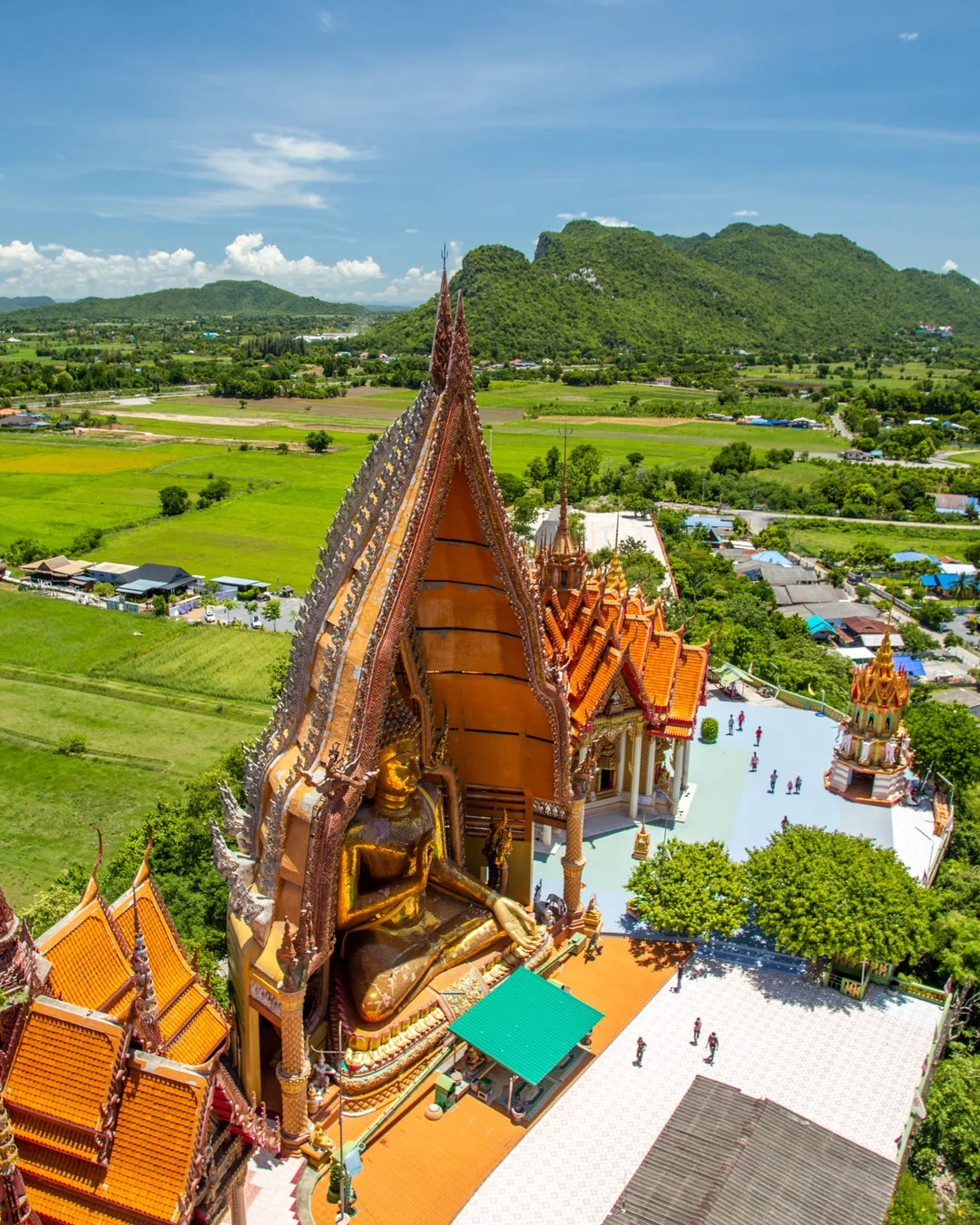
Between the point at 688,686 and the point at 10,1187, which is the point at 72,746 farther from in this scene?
the point at 10,1187

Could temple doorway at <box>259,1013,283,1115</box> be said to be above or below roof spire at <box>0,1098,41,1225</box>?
below

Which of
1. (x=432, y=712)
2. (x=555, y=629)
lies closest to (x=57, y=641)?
(x=555, y=629)

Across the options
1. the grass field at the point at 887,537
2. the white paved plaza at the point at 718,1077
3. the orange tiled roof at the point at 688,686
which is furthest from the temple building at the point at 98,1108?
the grass field at the point at 887,537

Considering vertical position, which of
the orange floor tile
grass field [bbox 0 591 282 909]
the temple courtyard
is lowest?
grass field [bbox 0 591 282 909]

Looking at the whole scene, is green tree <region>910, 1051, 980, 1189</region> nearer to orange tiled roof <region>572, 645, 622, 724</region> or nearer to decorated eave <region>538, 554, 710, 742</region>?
decorated eave <region>538, 554, 710, 742</region>

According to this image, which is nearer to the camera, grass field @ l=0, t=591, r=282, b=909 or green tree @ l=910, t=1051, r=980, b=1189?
green tree @ l=910, t=1051, r=980, b=1189

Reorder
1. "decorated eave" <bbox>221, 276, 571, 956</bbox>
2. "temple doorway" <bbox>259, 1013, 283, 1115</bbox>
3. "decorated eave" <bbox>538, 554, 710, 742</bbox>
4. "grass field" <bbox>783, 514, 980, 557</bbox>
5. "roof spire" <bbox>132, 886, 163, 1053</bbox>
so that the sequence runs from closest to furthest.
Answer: "roof spire" <bbox>132, 886, 163, 1053</bbox> < "decorated eave" <bbox>221, 276, 571, 956</bbox> < "temple doorway" <bbox>259, 1013, 283, 1115</bbox> < "decorated eave" <bbox>538, 554, 710, 742</bbox> < "grass field" <bbox>783, 514, 980, 557</bbox>

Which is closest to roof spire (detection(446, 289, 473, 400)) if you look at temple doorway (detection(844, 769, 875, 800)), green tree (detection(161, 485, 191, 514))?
temple doorway (detection(844, 769, 875, 800))
